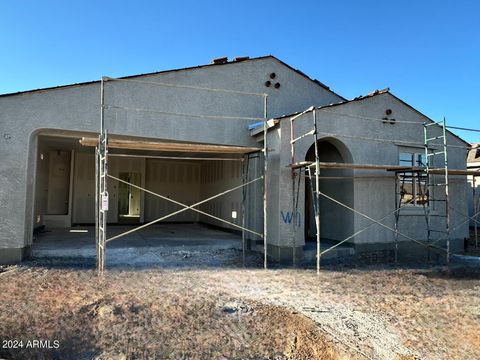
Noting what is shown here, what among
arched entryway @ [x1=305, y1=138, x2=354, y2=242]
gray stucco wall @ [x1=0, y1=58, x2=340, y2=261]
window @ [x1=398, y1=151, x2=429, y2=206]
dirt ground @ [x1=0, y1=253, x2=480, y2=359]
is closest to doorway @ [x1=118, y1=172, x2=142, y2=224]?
gray stucco wall @ [x1=0, y1=58, x2=340, y2=261]

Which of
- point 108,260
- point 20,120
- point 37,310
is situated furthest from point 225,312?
point 20,120

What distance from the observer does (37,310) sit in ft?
17.5

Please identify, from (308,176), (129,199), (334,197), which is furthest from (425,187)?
(129,199)

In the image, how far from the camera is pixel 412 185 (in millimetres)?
11195

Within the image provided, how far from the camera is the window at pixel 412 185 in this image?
427 inches

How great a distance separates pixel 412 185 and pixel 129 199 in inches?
494

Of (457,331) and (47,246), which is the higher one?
(47,246)

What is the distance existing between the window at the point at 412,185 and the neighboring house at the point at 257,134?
2.0 inches

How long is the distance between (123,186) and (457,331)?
1507 centimetres

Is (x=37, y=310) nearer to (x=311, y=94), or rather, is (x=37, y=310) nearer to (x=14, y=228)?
(x=14, y=228)

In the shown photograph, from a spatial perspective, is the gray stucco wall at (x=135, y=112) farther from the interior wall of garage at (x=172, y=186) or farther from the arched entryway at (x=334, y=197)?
the interior wall of garage at (x=172, y=186)

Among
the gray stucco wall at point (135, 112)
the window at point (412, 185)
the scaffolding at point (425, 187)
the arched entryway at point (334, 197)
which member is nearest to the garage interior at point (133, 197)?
the gray stucco wall at point (135, 112)

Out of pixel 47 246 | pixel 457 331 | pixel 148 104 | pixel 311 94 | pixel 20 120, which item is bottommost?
pixel 457 331

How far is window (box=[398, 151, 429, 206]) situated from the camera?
1084 cm
